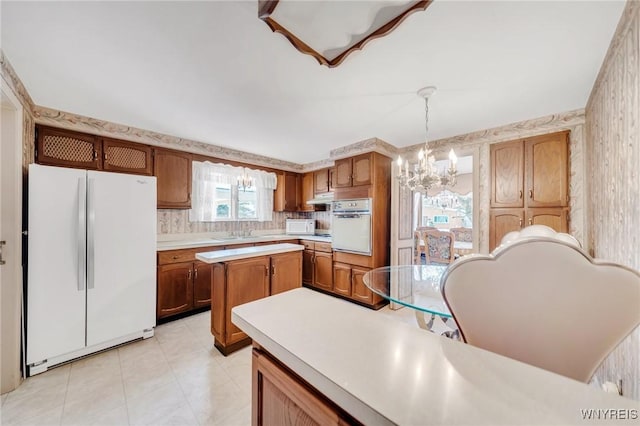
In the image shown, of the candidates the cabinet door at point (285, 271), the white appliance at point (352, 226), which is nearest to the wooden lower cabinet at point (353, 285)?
the white appliance at point (352, 226)

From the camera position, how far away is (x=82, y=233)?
2006 mm

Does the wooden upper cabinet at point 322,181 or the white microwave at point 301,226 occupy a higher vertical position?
the wooden upper cabinet at point 322,181

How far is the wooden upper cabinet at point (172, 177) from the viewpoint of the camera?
3.04m

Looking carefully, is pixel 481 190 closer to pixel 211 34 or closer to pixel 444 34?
pixel 444 34

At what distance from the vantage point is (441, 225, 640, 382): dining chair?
71cm

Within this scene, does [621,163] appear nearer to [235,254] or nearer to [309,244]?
[235,254]

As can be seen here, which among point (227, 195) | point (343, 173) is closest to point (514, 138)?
point (343, 173)

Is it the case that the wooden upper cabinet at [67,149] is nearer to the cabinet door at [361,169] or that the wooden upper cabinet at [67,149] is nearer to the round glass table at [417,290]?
the cabinet door at [361,169]

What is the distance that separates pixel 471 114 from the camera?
93.1 inches

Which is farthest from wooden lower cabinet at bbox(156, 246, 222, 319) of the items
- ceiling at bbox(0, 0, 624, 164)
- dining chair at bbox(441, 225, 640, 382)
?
dining chair at bbox(441, 225, 640, 382)

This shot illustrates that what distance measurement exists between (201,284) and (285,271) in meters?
1.25

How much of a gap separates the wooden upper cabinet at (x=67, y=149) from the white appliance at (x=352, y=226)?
294 cm

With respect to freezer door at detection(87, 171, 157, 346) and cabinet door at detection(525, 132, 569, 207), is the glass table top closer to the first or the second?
cabinet door at detection(525, 132, 569, 207)

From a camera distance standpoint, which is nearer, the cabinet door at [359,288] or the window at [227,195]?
the cabinet door at [359,288]
